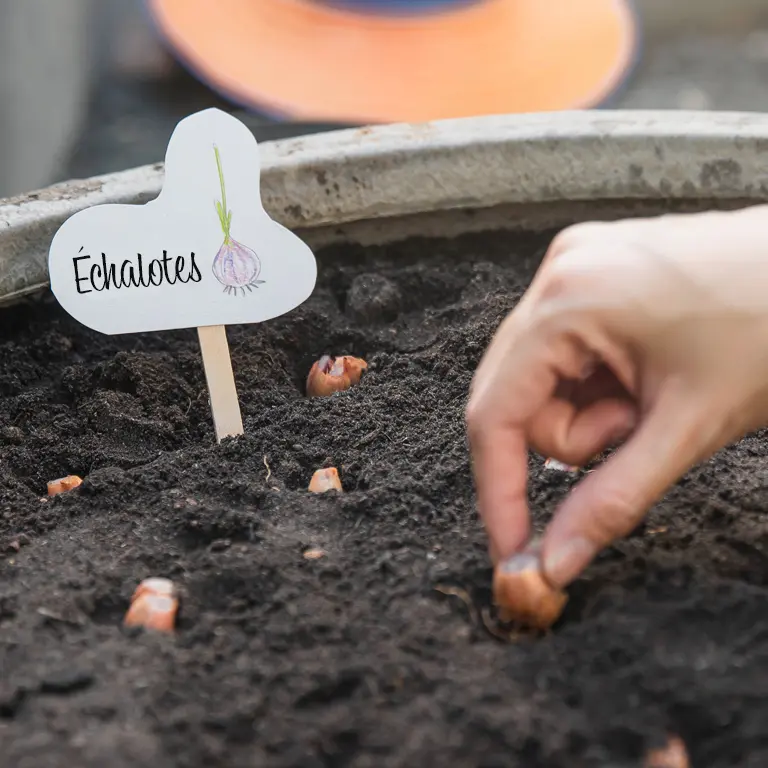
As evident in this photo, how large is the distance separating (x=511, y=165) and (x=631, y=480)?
2.13 feet

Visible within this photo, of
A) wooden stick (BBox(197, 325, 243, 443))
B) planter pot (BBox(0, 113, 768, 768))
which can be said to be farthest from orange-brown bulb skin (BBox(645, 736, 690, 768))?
wooden stick (BBox(197, 325, 243, 443))

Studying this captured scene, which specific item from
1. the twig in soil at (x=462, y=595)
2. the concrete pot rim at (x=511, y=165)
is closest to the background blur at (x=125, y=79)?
the concrete pot rim at (x=511, y=165)

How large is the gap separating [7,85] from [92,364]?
1.32 meters

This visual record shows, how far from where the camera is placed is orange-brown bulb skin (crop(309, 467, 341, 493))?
0.87m

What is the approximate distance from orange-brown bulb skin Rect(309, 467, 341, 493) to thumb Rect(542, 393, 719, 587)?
0.29 metres

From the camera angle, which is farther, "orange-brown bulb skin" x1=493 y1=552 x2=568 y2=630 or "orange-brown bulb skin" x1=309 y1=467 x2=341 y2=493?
"orange-brown bulb skin" x1=309 y1=467 x2=341 y2=493

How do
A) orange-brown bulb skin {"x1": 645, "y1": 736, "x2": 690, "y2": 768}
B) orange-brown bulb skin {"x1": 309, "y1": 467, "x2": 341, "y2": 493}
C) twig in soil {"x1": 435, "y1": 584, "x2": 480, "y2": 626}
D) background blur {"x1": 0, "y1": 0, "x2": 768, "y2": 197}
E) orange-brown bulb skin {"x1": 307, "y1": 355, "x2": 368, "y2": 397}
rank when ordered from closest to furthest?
1. orange-brown bulb skin {"x1": 645, "y1": 736, "x2": 690, "y2": 768}
2. twig in soil {"x1": 435, "y1": 584, "x2": 480, "y2": 626}
3. orange-brown bulb skin {"x1": 309, "y1": 467, "x2": 341, "y2": 493}
4. orange-brown bulb skin {"x1": 307, "y1": 355, "x2": 368, "y2": 397}
5. background blur {"x1": 0, "y1": 0, "x2": 768, "y2": 197}

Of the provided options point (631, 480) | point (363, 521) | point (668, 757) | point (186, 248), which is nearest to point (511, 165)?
point (186, 248)

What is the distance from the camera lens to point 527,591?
2.05ft

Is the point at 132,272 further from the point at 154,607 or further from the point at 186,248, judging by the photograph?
the point at 154,607

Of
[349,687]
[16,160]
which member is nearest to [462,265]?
[349,687]

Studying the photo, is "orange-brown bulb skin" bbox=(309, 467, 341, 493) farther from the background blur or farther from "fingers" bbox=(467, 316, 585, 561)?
the background blur

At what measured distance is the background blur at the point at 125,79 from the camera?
Answer: 224 centimetres

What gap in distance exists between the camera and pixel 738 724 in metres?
0.58
